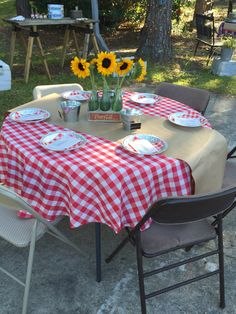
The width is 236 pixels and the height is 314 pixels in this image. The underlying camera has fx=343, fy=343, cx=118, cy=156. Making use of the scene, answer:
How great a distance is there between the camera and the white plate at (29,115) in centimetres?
256

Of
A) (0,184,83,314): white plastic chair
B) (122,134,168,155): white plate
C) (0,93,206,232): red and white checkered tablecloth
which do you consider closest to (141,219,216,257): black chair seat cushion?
(0,93,206,232): red and white checkered tablecloth

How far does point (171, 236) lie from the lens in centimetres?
208

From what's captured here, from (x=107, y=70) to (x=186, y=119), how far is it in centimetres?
78

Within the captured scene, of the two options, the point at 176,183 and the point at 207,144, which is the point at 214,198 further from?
the point at 207,144

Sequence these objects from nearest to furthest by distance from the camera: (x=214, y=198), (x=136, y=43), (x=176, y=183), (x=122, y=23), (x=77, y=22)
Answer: (x=214, y=198) < (x=176, y=183) < (x=77, y=22) < (x=136, y=43) < (x=122, y=23)

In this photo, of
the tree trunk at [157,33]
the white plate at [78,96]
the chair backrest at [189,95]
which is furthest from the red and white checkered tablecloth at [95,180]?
the tree trunk at [157,33]

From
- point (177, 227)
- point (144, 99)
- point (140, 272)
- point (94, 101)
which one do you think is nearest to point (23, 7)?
point (144, 99)

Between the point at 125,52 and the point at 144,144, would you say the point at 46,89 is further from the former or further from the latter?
the point at 125,52

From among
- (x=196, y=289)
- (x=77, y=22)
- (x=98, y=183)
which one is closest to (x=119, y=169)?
(x=98, y=183)

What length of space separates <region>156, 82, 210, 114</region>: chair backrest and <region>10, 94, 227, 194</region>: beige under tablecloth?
0.88 m

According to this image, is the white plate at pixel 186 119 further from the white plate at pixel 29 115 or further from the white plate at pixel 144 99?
the white plate at pixel 29 115

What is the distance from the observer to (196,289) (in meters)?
2.36

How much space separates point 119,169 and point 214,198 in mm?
547

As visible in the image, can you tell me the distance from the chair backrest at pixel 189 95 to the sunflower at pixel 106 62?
147 cm
